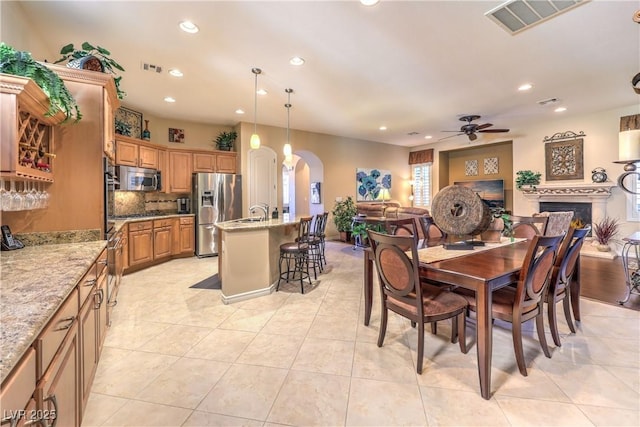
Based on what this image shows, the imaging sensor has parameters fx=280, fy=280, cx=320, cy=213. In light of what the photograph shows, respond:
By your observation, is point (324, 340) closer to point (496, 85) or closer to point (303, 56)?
point (303, 56)

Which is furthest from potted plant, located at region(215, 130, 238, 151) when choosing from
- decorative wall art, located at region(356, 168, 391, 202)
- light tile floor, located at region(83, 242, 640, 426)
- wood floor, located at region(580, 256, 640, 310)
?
wood floor, located at region(580, 256, 640, 310)

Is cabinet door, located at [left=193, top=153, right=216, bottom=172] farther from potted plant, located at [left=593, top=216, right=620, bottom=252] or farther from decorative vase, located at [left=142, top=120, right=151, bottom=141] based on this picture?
potted plant, located at [left=593, top=216, right=620, bottom=252]

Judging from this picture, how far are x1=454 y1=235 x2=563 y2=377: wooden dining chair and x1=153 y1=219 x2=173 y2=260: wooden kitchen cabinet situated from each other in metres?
4.84

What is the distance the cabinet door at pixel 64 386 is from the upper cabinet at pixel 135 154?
13.5 feet

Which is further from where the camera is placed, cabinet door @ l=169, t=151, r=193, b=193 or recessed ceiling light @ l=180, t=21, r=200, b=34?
cabinet door @ l=169, t=151, r=193, b=193

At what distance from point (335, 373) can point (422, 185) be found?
7.87m

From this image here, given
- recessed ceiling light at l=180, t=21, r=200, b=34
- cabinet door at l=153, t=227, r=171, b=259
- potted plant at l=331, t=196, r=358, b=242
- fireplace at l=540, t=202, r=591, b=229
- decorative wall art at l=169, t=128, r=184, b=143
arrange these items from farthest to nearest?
potted plant at l=331, t=196, r=358, b=242 < fireplace at l=540, t=202, r=591, b=229 < decorative wall art at l=169, t=128, r=184, b=143 < cabinet door at l=153, t=227, r=171, b=259 < recessed ceiling light at l=180, t=21, r=200, b=34

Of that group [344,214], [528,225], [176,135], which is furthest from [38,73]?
[344,214]

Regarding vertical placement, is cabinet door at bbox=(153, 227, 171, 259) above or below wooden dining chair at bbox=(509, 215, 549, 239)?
below

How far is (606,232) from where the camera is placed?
543 centimetres

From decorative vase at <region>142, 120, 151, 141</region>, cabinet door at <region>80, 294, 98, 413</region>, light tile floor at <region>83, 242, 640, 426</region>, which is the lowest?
light tile floor at <region>83, 242, 640, 426</region>

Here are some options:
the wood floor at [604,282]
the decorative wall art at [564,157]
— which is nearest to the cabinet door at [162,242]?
the wood floor at [604,282]

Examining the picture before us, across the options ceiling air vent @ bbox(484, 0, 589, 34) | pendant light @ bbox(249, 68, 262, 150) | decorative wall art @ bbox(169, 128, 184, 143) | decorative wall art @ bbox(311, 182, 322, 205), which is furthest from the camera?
decorative wall art @ bbox(311, 182, 322, 205)

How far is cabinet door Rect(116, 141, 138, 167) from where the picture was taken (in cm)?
454
